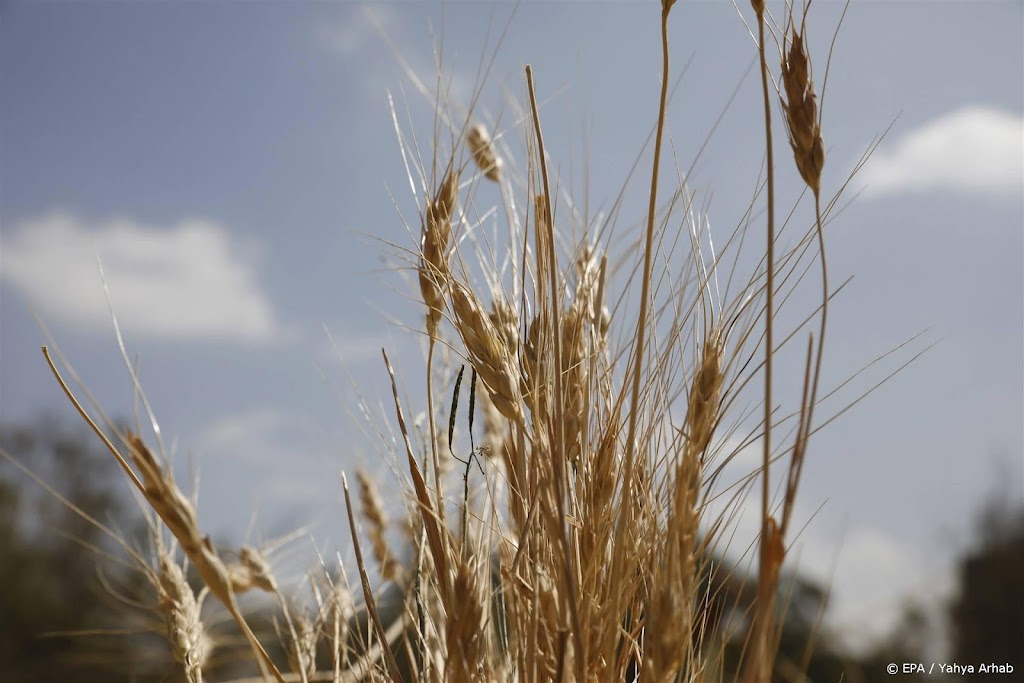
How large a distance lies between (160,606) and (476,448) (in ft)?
0.90

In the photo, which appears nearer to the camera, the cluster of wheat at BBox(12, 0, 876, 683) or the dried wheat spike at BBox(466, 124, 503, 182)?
the cluster of wheat at BBox(12, 0, 876, 683)

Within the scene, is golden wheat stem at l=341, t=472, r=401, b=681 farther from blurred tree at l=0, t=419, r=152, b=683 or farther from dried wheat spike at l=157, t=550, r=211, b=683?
blurred tree at l=0, t=419, r=152, b=683

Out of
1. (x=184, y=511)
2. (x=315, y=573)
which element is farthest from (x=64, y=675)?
(x=184, y=511)

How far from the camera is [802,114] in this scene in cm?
42

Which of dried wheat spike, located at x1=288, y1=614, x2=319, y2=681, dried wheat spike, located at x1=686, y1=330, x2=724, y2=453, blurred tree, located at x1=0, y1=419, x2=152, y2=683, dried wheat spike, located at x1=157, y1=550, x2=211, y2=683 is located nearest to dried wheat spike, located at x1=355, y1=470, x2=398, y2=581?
dried wheat spike, located at x1=288, y1=614, x2=319, y2=681

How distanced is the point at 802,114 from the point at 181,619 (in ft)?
1.73

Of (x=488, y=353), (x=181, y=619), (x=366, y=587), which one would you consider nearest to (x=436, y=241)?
(x=488, y=353)

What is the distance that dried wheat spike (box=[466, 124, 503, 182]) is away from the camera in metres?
0.62

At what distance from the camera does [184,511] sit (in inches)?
12.5

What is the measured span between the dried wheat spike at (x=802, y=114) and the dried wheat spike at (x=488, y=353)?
0.19 meters

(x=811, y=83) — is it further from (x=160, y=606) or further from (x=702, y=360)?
(x=160, y=606)

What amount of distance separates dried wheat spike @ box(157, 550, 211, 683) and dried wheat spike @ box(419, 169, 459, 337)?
0.88 ft

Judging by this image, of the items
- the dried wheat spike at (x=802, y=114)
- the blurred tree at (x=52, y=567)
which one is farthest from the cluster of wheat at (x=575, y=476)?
the blurred tree at (x=52, y=567)

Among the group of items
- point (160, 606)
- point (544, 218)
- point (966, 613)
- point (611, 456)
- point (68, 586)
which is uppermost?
point (966, 613)
